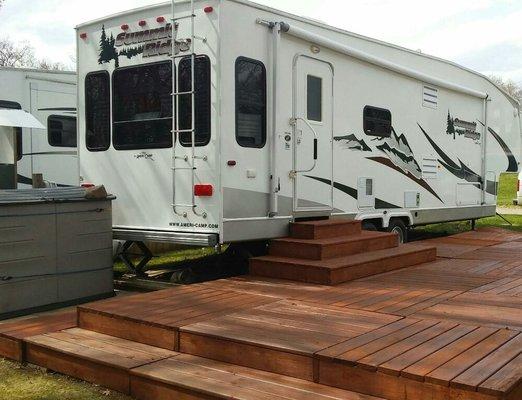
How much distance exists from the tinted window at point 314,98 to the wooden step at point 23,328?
3.25m

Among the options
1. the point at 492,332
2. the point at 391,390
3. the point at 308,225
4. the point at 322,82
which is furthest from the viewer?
the point at 322,82

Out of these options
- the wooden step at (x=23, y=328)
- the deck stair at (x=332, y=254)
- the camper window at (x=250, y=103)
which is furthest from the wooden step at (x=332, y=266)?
the wooden step at (x=23, y=328)

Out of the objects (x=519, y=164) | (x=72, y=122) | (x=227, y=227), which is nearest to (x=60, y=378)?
(x=227, y=227)

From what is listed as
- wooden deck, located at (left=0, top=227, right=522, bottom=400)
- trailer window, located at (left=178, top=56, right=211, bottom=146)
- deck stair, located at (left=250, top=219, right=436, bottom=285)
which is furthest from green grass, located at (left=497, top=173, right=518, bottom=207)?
wooden deck, located at (left=0, top=227, right=522, bottom=400)

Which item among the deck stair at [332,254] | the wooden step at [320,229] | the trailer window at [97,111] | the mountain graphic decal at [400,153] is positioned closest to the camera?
the deck stair at [332,254]

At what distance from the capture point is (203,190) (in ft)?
19.0

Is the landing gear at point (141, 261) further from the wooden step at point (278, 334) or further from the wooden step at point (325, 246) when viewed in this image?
the wooden step at point (278, 334)

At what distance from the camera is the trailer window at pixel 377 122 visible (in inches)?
299

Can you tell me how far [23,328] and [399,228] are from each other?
206 inches

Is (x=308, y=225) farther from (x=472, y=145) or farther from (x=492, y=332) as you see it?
(x=472, y=145)

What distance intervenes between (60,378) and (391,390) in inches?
88.3

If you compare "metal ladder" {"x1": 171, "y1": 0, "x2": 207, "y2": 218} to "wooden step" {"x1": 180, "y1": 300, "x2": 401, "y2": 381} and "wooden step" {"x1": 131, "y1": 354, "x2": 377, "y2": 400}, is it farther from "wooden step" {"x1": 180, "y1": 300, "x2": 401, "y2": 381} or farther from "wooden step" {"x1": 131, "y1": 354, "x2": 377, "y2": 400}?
"wooden step" {"x1": 131, "y1": 354, "x2": 377, "y2": 400}

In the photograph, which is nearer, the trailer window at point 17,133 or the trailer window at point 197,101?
the trailer window at point 197,101

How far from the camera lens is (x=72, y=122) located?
985cm
